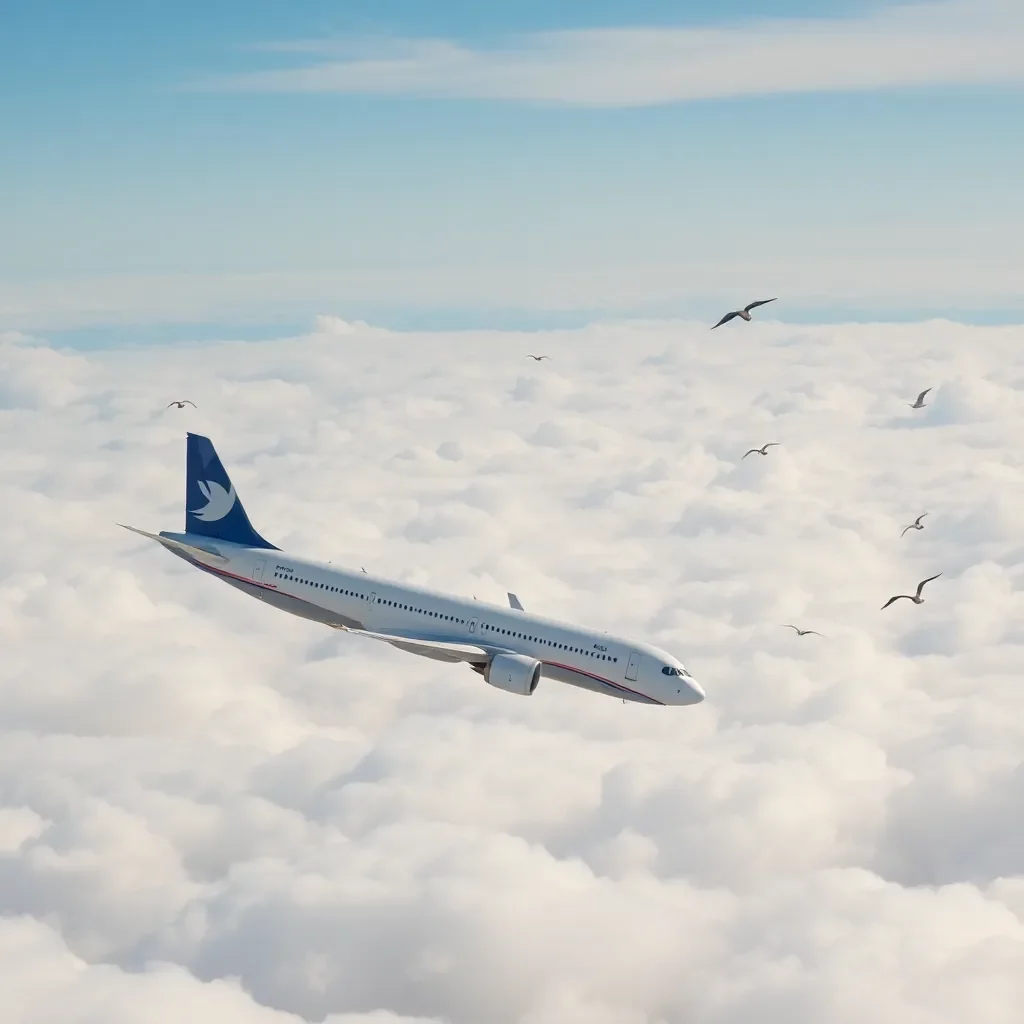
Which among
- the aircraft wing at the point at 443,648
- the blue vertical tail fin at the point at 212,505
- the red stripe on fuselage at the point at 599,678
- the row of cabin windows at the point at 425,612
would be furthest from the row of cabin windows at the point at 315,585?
the red stripe on fuselage at the point at 599,678

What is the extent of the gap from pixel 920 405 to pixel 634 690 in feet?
181

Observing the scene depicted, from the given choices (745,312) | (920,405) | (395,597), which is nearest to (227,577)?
(395,597)

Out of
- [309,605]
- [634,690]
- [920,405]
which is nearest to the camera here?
[634,690]

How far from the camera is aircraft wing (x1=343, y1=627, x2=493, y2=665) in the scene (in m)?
124

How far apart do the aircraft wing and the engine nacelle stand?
3066 mm

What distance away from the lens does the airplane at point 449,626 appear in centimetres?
12300

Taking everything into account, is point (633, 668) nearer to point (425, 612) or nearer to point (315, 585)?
point (425, 612)

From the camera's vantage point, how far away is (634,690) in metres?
123

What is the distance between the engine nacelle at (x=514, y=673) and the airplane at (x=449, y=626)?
0.11 metres

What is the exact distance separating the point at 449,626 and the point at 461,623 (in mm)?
1547

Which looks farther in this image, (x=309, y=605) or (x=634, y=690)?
(x=309, y=605)

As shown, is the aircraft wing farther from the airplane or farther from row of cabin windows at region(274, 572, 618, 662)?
row of cabin windows at region(274, 572, 618, 662)

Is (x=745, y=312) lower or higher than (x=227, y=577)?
higher

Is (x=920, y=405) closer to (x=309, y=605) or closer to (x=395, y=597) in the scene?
(x=395, y=597)
